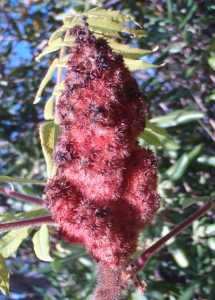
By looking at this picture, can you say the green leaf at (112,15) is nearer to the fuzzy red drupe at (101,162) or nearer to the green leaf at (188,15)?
the fuzzy red drupe at (101,162)

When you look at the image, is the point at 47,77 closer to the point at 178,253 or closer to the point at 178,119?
the point at 178,119

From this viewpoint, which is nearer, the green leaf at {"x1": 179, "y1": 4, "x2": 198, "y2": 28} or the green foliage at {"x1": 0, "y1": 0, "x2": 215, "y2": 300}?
the green foliage at {"x1": 0, "y1": 0, "x2": 215, "y2": 300}

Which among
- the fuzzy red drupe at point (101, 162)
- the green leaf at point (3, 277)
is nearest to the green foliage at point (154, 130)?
the green leaf at point (3, 277)

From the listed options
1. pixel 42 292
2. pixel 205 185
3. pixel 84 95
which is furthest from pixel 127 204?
pixel 42 292

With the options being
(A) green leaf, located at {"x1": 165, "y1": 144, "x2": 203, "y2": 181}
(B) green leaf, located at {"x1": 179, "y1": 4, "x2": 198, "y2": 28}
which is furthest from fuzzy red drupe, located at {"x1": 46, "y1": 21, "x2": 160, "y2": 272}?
(B) green leaf, located at {"x1": 179, "y1": 4, "x2": 198, "y2": 28}

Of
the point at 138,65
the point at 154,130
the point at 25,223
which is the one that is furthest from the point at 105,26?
the point at 25,223

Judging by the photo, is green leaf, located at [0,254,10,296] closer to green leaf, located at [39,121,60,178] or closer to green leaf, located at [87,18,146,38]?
green leaf, located at [39,121,60,178]
